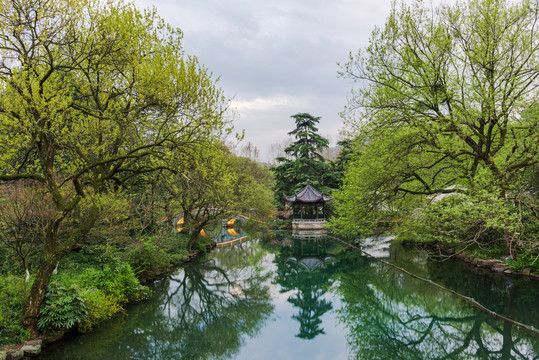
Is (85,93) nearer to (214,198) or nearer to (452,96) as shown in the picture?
(214,198)

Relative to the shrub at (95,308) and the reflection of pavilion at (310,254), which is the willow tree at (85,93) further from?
the reflection of pavilion at (310,254)

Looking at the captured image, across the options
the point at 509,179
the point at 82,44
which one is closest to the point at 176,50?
the point at 82,44

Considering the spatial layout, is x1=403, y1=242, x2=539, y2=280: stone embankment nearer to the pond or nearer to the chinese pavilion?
the pond

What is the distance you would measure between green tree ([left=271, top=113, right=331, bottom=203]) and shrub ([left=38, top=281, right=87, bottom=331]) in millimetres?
21586

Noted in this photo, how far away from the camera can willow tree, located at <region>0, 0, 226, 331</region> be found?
5.20m

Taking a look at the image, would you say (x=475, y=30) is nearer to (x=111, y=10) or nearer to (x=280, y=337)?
(x=111, y=10)

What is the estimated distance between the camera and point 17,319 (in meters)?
5.80

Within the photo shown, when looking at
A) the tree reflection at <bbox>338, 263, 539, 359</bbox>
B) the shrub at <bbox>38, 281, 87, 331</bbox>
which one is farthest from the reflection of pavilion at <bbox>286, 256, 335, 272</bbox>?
the shrub at <bbox>38, 281, 87, 331</bbox>

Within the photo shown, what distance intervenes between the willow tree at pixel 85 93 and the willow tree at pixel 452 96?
15.3 feet

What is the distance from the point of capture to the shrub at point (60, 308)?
596 centimetres

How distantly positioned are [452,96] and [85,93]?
27.4 feet

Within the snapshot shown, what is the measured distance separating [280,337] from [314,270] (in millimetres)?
6650

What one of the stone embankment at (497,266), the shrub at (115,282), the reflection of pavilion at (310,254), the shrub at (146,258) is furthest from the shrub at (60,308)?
the stone embankment at (497,266)

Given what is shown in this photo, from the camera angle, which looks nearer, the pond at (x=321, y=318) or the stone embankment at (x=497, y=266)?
the pond at (x=321, y=318)
